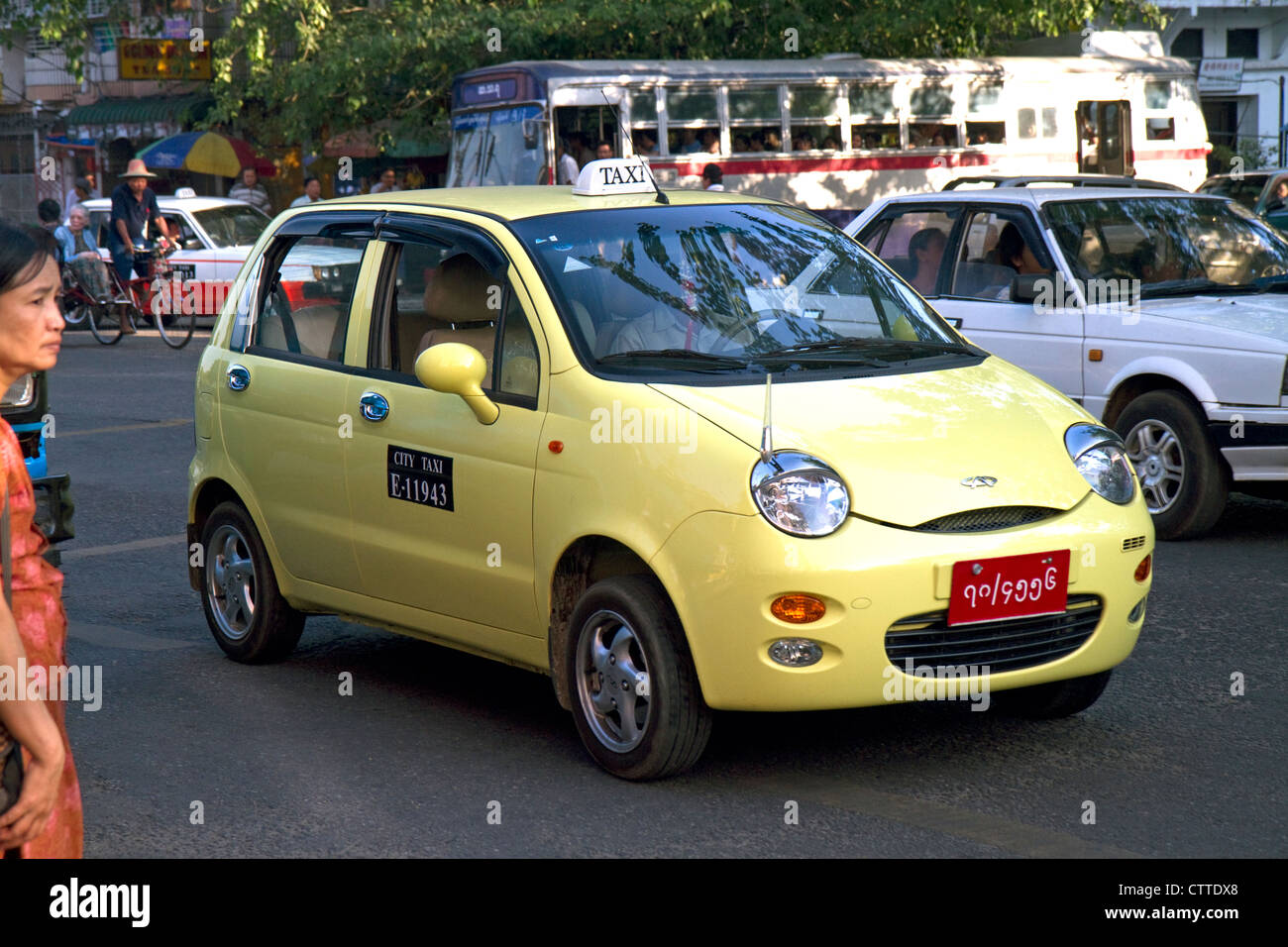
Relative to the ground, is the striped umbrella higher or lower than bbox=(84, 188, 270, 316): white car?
higher

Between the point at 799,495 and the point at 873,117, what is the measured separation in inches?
772

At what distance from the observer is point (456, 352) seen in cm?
527

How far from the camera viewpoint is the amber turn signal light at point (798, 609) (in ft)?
15.1

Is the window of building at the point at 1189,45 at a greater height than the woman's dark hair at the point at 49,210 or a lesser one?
greater

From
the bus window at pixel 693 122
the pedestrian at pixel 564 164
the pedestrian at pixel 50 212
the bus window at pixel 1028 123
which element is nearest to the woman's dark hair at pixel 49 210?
the pedestrian at pixel 50 212

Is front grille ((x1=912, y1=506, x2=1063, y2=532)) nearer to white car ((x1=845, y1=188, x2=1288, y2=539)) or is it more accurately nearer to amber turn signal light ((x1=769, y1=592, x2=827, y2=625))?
amber turn signal light ((x1=769, y1=592, x2=827, y2=625))

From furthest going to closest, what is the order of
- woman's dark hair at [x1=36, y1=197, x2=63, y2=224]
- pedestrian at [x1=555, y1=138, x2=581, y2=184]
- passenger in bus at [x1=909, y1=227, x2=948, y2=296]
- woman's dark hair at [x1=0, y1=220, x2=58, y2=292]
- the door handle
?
woman's dark hair at [x1=36, y1=197, x2=63, y2=224], pedestrian at [x1=555, y1=138, x2=581, y2=184], passenger in bus at [x1=909, y1=227, x2=948, y2=296], the door handle, woman's dark hair at [x1=0, y1=220, x2=58, y2=292]

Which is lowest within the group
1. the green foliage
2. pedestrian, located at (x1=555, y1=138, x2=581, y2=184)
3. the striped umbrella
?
pedestrian, located at (x1=555, y1=138, x2=581, y2=184)

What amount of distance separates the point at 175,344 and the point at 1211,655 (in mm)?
15238

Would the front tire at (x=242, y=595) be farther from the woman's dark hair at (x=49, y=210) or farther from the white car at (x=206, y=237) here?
the woman's dark hair at (x=49, y=210)

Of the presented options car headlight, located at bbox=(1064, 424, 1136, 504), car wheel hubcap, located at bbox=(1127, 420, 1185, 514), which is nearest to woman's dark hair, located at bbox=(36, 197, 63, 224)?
car wheel hubcap, located at bbox=(1127, 420, 1185, 514)

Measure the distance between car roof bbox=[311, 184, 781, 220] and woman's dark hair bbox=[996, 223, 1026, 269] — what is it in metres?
3.28

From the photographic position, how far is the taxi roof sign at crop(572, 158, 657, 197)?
600 cm

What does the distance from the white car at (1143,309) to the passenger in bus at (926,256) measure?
10mm
